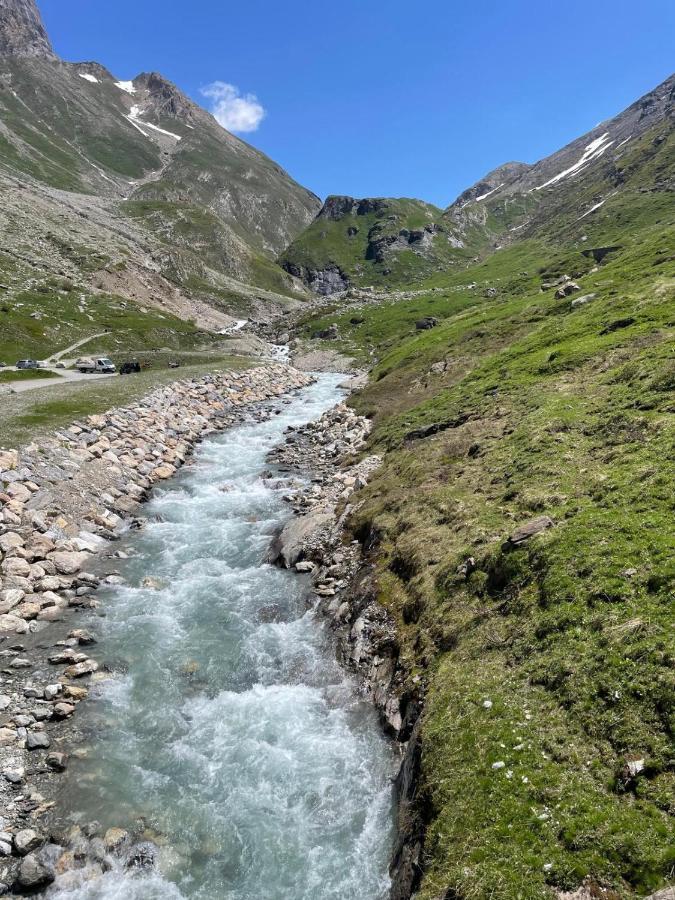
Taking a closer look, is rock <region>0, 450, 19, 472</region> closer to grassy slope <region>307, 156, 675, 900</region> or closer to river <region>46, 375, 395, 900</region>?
river <region>46, 375, 395, 900</region>

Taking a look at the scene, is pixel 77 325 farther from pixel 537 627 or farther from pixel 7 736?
pixel 537 627

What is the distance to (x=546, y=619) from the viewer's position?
520 inches

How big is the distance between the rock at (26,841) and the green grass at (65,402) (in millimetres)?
25511

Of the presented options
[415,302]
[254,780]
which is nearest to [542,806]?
[254,780]

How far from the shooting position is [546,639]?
1276 centimetres

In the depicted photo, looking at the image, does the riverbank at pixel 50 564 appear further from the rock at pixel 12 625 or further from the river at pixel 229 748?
the river at pixel 229 748

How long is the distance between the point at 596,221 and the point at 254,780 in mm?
204460

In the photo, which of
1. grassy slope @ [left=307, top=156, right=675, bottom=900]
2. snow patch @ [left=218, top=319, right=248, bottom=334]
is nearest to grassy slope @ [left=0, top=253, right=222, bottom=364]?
snow patch @ [left=218, top=319, right=248, bottom=334]

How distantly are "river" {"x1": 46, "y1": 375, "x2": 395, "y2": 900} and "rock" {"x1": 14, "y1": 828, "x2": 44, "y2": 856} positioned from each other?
3.11 ft

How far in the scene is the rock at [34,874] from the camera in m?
11.3

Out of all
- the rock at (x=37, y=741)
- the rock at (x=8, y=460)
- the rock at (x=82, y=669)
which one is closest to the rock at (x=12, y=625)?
the rock at (x=82, y=669)

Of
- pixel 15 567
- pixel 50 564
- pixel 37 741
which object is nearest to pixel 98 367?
pixel 50 564

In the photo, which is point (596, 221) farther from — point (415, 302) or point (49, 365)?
point (49, 365)

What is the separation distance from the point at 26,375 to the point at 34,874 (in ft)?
217
